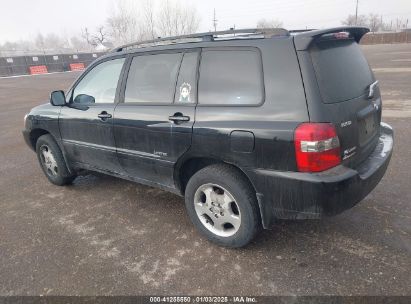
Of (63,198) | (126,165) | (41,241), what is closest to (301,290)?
(126,165)

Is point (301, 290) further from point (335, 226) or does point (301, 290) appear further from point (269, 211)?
point (335, 226)

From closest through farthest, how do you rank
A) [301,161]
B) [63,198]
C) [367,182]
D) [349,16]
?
[301,161]
[367,182]
[63,198]
[349,16]

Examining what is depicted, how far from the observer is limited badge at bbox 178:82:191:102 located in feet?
9.87

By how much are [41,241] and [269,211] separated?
7.50ft

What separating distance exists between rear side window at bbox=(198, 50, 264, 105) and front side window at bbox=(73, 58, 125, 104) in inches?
48.8

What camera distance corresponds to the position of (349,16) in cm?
9825

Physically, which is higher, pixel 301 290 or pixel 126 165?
pixel 126 165

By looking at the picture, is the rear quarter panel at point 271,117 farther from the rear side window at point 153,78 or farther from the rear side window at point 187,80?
the rear side window at point 153,78

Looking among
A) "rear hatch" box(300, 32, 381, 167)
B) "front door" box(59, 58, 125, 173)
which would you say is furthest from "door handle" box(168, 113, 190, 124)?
"rear hatch" box(300, 32, 381, 167)

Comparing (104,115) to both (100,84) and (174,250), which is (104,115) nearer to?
(100,84)

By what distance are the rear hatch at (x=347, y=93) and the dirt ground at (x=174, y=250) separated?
2.68 feet

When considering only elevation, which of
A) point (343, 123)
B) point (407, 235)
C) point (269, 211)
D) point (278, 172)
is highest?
point (343, 123)

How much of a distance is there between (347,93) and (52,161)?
3.87 metres

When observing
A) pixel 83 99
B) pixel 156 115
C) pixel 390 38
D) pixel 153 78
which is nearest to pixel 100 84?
pixel 83 99
